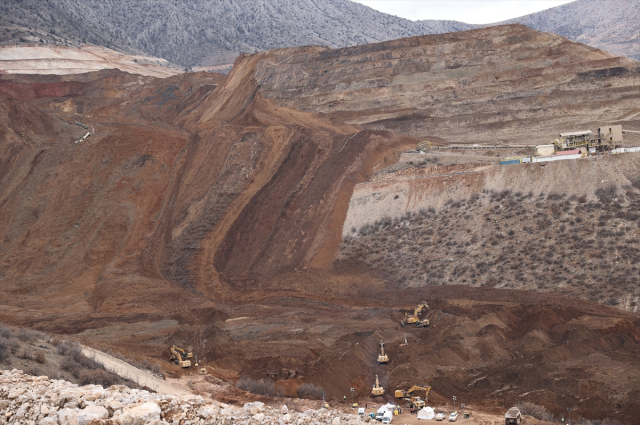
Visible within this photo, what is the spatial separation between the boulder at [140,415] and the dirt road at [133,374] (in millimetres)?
8326

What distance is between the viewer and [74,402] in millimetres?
12305

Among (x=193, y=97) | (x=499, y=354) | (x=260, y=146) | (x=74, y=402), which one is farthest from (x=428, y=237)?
(x=193, y=97)

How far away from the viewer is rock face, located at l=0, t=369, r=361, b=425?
11.7m

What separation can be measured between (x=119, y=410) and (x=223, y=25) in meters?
167

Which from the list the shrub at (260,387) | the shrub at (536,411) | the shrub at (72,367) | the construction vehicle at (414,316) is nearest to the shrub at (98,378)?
the shrub at (72,367)

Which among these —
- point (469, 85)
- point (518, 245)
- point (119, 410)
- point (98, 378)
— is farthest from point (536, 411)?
point (469, 85)

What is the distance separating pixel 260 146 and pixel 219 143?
3.60 meters

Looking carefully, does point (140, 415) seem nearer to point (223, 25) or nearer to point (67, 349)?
point (67, 349)

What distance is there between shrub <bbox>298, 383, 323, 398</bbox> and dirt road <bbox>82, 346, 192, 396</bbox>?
356 centimetres

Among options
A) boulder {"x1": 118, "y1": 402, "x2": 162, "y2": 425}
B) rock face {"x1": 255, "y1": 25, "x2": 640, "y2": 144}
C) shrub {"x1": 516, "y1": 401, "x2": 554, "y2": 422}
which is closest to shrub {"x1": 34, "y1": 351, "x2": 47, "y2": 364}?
boulder {"x1": 118, "y1": 402, "x2": 162, "y2": 425}

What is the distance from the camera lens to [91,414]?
465 inches

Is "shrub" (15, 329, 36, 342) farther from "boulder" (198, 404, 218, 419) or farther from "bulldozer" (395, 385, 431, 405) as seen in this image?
"bulldozer" (395, 385, 431, 405)

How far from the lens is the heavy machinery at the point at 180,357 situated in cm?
2580

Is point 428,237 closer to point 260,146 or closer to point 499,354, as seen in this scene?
point 499,354
